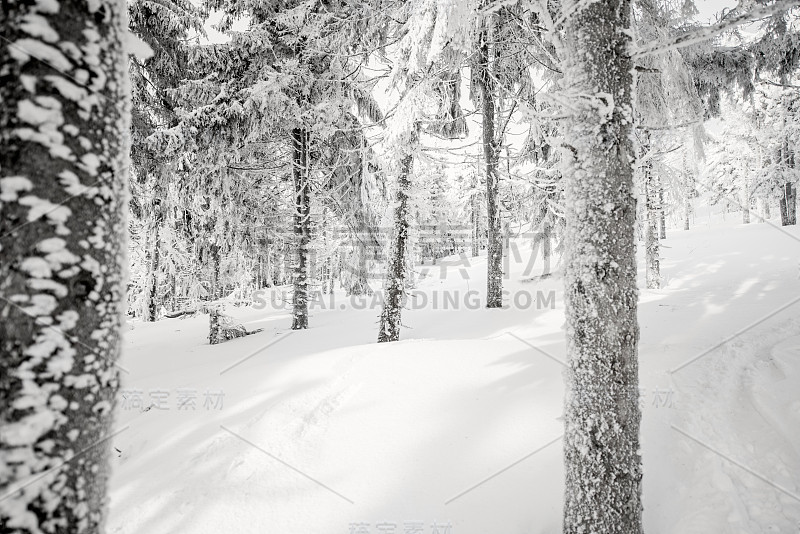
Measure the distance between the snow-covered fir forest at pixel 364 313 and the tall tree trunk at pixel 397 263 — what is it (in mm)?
68

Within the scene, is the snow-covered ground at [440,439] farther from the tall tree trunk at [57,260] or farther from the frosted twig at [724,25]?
the frosted twig at [724,25]

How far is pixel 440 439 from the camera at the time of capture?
408 centimetres

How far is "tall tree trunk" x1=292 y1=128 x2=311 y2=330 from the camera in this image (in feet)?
33.4

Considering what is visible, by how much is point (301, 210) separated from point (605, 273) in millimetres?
8766

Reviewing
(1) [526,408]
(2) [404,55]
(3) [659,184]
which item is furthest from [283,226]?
(3) [659,184]

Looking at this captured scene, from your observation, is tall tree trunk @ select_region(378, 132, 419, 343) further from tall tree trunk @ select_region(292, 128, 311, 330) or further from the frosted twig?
the frosted twig

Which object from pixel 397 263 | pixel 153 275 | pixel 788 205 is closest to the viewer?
pixel 397 263

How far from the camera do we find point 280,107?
9.37 metres

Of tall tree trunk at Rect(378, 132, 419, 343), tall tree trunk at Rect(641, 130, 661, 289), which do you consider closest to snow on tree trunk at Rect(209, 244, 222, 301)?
tall tree trunk at Rect(378, 132, 419, 343)

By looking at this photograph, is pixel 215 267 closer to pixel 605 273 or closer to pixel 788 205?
pixel 605 273

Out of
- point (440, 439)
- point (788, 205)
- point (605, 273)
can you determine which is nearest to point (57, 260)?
point (605, 273)

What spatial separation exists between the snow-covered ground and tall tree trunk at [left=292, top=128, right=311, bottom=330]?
3.15 metres

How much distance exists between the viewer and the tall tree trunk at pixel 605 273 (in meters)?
2.65

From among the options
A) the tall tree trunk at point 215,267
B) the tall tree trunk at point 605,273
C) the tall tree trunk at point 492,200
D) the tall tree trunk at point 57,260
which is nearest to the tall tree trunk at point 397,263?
the tall tree trunk at point 492,200
